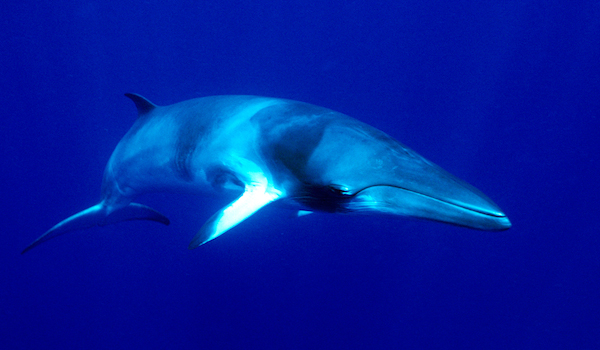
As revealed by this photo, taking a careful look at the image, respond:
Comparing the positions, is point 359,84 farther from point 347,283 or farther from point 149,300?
point 149,300

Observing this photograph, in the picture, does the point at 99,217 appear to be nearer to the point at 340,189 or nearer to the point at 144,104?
the point at 144,104

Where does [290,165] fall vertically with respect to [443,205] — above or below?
above

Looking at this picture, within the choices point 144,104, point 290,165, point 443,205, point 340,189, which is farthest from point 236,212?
point 144,104

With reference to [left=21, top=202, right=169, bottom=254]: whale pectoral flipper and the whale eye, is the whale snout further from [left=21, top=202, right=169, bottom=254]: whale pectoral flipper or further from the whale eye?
[left=21, top=202, right=169, bottom=254]: whale pectoral flipper

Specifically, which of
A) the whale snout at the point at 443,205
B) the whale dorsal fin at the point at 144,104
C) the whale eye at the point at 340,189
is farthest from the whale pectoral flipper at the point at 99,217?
the whale snout at the point at 443,205

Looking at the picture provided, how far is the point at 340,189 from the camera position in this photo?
3.33 metres

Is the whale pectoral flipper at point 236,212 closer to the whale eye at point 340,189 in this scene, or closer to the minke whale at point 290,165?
the minke whale at point 290,165

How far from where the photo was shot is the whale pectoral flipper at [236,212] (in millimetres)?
3594

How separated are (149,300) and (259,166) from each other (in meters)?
9.07

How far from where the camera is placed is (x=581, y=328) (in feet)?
41.6

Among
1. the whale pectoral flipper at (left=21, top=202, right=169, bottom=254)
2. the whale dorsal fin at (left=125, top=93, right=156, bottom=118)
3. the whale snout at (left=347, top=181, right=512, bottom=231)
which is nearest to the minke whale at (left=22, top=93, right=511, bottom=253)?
the whale snout at (left=347, top=181, right=512, bottom=231)

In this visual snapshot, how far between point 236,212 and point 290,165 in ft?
2.37

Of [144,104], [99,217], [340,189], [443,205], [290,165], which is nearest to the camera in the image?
[443,205]

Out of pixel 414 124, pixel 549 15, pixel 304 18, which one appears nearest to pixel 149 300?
pixel 414 124
